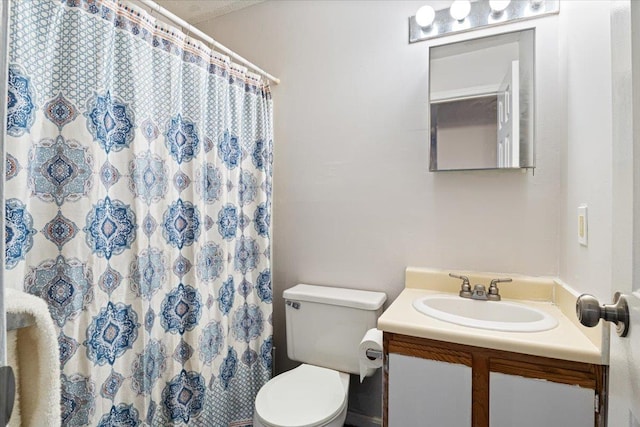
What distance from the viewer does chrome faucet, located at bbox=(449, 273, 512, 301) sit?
4.60 feet

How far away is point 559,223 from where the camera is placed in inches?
54.6

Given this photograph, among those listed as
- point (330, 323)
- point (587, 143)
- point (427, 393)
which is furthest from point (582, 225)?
point (330, 323)

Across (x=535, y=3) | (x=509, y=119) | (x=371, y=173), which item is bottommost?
(x=371, y=173)

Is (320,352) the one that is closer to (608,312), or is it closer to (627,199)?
(608,312)

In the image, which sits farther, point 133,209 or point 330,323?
point 330,323

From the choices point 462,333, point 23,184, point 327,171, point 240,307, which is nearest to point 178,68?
point 23,184

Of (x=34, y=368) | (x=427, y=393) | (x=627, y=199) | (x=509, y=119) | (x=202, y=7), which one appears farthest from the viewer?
(x=202, y=7)

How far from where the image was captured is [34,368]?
416 mm

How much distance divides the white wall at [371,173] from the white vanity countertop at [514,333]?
72 millimetres

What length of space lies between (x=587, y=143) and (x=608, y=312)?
770 mm

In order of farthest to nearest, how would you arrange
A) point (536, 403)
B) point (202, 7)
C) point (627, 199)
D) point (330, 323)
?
point (202, 7) → point (330, 323) → point (536, 403) → point (627, 199)

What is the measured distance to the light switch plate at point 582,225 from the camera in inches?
42.4

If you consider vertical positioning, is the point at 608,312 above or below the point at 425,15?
below

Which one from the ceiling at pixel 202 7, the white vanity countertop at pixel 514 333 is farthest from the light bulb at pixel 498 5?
the ceiling at pixel 202 7
